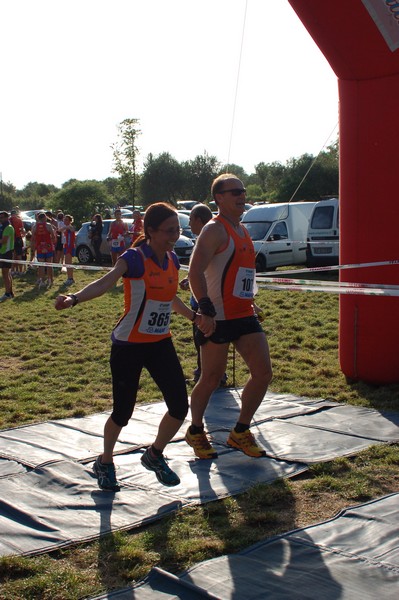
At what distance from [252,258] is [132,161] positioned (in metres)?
40.4

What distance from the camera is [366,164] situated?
24.6ft

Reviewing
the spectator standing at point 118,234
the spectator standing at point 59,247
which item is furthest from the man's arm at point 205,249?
the spectator standing at point 59,247

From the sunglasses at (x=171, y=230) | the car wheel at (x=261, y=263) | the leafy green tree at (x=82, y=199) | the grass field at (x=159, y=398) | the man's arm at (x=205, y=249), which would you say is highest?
the leafy green tree at (x=82, y=199)

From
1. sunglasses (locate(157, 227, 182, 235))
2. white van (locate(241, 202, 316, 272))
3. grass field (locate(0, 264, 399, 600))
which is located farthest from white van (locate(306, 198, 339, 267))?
sunglasses (locate(157, 227, 182, 235))

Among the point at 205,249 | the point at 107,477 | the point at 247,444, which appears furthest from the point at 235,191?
the point at 107,477

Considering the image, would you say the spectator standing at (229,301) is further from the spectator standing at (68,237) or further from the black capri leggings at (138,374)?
the spectator standing at (68,237)

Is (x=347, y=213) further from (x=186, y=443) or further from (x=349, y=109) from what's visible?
(x=186, y=443)

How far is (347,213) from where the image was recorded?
770 cm

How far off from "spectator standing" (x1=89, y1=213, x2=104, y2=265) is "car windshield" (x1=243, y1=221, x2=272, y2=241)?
461 centimetres

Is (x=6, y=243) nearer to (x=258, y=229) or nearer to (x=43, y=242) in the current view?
(x=43, y=242)

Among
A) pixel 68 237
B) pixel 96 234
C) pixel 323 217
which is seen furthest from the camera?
pixel 96 234

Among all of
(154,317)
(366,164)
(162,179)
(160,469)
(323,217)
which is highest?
(162,179)

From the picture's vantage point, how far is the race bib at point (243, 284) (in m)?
5.37

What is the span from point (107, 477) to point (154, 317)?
1.06 meters
